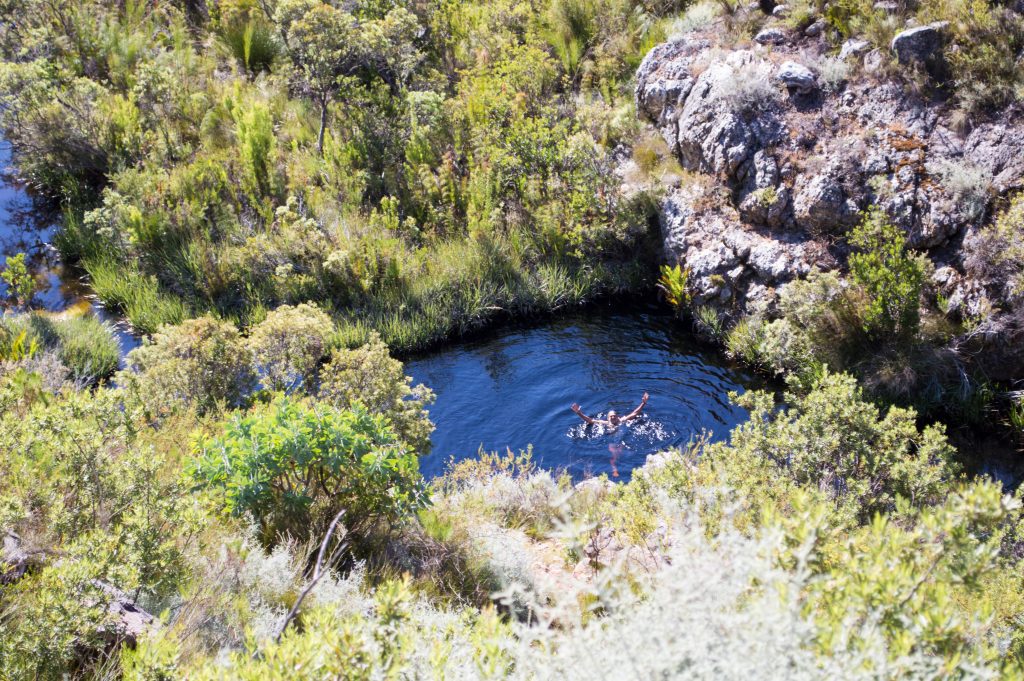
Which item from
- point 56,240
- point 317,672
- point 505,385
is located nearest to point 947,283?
point 505,385

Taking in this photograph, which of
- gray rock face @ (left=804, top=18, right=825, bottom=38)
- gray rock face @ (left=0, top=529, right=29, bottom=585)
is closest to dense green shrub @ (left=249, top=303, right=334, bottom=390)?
gray rock face @ (left=0, top=529, right=29, bottom=585)

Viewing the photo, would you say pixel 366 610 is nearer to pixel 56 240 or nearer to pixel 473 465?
pixel 473 465

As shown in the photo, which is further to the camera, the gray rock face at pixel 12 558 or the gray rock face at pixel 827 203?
the gray rock face at pixel 827 203

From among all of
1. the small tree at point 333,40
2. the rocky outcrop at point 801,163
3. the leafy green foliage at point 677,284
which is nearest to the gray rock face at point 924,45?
the rocky outcrop at point 801,163

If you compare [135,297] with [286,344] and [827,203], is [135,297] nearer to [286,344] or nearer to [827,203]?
[286,344]

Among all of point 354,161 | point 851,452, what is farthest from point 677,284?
point 354,161

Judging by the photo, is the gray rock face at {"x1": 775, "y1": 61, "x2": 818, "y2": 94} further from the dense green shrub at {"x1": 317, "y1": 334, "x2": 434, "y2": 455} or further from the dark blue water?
the dense green shrub at {"x1": 317, "y1": 334, "x2": 434, "y2": 455}

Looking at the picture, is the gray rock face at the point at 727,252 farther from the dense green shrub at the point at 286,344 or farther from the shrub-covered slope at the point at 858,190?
the dense green shrub at the point at 286,344
